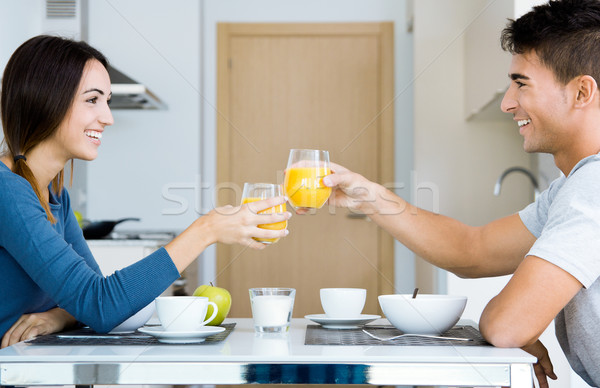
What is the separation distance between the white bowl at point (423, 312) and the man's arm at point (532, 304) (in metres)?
0.08

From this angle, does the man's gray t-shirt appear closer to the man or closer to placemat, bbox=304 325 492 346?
the man

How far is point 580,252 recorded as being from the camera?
3.64ft

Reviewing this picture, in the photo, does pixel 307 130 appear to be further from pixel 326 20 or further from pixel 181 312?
pixel 181 312

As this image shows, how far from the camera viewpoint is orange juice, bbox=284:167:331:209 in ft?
4.87

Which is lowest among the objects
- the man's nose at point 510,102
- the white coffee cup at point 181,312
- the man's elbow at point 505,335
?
the man's elbow at point 505,335

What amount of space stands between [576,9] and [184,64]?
9.03 feet

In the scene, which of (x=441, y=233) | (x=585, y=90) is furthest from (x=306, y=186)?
(x=585, y=90)

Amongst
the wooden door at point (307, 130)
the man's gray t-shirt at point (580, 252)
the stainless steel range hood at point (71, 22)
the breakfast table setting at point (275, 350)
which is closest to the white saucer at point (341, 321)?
the breakfast table setting at point (275, 350)

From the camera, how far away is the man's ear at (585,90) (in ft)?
4.40

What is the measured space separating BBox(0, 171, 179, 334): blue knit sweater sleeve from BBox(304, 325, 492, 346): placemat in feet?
0.96

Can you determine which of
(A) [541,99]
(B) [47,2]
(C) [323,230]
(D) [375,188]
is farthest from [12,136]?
(C) [323,230]

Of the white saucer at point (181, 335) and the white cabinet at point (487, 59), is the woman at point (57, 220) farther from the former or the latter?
the white cabinet at point (487, 59)

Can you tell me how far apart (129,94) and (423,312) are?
2.34 m

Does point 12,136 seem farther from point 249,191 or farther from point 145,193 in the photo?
Result: point 145,193
